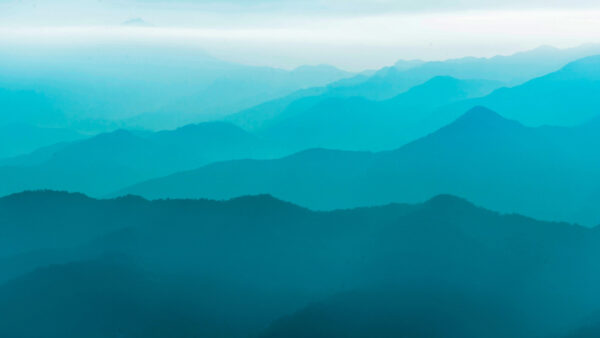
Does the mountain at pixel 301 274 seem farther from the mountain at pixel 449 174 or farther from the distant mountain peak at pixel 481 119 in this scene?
the distant mountain peak at pixel 481 119

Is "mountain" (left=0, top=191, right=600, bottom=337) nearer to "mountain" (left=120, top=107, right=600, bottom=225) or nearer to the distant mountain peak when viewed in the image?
"mountain" (left=120, top=107, right=600, bottom=225)

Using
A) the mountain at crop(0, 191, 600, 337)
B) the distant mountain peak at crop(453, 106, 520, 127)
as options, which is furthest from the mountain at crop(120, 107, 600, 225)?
the mountain at crop(0, 191, 600, 337)

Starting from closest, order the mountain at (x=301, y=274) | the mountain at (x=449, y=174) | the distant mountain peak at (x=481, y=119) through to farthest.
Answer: the mountain at (x=301, y=274)
the mountain at (x=449, y=174)
the distant mountain peak at (x=481, y=119)

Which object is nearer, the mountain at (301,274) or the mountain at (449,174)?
the mountain at (301,274)

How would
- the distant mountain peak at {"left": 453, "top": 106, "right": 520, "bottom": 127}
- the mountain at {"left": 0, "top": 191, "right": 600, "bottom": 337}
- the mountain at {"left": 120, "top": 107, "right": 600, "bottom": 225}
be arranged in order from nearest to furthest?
the mountain at {"left": 0, "top": 191, "right": 600, "bottom": 337} < the mountain at {"left": 120, "top": 107, "right": 600, "bottom": 225} < the distant mountain peak at {"left": 453, "top": 106, "right": 520, "bottom": 127}

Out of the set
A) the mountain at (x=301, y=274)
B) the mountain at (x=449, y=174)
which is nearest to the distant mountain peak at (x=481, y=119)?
the mountain at (x=449, y=174)

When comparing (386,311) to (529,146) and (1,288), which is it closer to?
(1,288)
